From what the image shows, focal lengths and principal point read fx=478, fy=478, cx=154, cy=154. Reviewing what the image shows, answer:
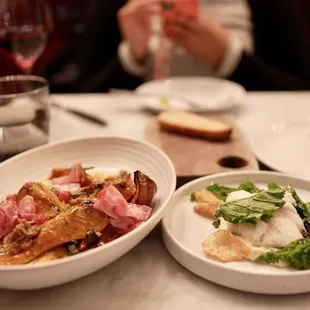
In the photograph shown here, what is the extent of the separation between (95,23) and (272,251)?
1.54 meters

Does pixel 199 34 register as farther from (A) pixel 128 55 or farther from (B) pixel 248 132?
(B) pixel 248 132

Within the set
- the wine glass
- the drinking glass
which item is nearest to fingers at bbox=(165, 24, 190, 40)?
the wine glass

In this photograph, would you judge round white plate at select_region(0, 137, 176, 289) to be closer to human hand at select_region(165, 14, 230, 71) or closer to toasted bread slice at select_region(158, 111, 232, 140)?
toasted bread slice at select_region(158, 111, 232, 140)

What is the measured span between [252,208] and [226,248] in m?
0.06

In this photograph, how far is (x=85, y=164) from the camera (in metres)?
0.80

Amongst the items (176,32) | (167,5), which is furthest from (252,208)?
(176,32)

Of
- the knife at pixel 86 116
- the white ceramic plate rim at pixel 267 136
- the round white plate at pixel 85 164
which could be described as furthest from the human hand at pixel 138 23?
the round white plate at pixel 85 164

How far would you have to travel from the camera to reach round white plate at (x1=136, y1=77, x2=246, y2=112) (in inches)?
47.2

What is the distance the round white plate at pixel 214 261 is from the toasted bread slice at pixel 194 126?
22 centimetres

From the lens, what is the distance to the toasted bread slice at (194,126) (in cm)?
96

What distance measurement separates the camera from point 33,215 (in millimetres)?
583

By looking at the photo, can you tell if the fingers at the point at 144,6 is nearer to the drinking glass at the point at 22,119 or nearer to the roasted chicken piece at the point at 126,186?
the drinking glass at the point at 22,119

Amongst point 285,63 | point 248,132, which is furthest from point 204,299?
point 285,63

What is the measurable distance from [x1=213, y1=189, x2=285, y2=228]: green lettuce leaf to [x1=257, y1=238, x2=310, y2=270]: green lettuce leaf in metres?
0.04
